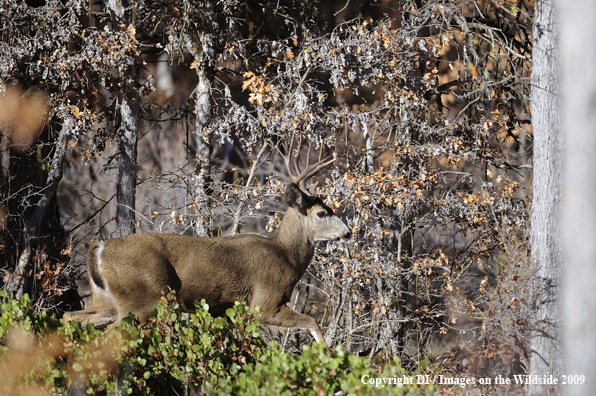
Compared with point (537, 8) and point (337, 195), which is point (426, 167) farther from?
point (537, 8)

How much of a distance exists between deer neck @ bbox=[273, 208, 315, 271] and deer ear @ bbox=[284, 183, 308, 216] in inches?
4.0

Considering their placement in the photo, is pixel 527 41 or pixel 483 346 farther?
pixel 527 41

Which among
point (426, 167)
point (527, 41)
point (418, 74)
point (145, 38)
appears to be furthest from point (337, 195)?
point (145, 38)

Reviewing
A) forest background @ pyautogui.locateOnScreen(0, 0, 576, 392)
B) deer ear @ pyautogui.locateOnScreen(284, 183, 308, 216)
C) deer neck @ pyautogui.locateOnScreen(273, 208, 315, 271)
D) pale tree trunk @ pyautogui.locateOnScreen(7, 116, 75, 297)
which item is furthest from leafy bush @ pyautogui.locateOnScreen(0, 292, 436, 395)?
pale tree trunk @ pyautogui.locateOnScreen(7, 116, 75, 297)

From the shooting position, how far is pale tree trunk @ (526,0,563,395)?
528 cm

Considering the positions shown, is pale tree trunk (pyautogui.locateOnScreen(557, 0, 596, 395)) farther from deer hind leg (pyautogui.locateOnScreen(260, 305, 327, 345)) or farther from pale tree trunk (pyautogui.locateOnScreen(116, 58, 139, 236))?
pale tree trunk (pyautogui.locateOnScreen(116, 58, 139, 236))

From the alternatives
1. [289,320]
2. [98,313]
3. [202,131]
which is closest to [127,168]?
[202,131]

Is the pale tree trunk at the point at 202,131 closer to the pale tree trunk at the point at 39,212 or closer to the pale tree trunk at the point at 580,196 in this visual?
the pale tree trunk at the point at 39,212

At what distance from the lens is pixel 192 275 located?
6.25m

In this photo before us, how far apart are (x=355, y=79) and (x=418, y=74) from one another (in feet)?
3.70

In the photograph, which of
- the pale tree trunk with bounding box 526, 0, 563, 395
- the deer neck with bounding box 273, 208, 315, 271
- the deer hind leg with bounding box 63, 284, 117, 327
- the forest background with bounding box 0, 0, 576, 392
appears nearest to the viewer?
the pale tree trunk with bounding box 526, 0, 563, 395

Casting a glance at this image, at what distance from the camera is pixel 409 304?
9.30 metres

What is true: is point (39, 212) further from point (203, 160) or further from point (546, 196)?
point (546, 196)

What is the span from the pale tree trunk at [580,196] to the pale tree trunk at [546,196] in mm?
1819
